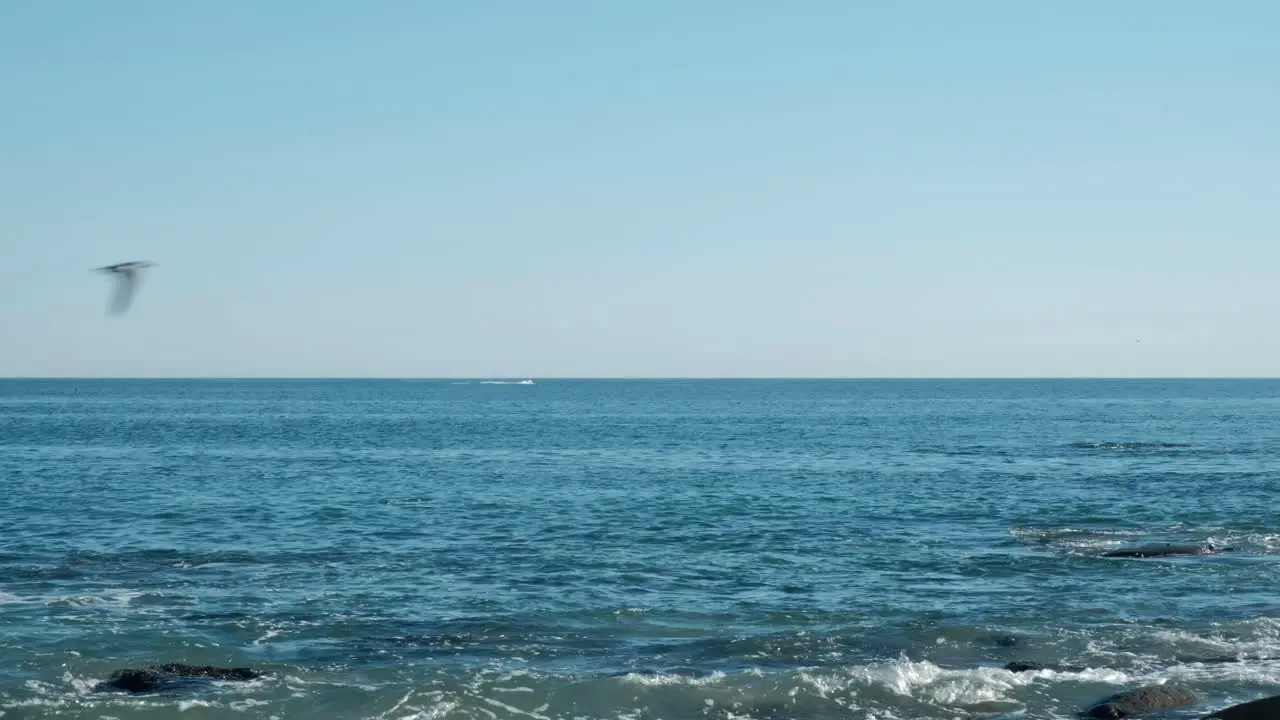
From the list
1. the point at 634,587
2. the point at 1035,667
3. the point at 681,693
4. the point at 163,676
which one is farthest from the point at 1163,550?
the point at 163,676

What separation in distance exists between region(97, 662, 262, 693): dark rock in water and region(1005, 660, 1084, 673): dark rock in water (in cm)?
1411

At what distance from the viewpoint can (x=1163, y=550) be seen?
3712cm

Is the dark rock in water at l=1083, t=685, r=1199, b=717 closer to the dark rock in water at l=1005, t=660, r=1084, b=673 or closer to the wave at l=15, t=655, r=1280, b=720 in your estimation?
the wave at l=15, t=655, r=1280, b=720

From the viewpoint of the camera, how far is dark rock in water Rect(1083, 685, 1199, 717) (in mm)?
21188

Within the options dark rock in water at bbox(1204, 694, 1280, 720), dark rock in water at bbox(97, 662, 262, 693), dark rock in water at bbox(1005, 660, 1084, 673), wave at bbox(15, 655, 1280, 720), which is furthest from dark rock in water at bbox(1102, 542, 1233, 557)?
dark rock in water at bbox(97, 662, 262, 693)

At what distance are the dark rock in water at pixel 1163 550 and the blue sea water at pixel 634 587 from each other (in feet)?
1.85

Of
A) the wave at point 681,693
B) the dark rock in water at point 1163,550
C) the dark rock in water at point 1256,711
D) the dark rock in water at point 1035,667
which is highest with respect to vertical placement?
the dark rock in water at point 1256,711

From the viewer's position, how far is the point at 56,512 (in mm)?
47656

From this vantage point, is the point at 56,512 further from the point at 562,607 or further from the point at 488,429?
the point at 488,429

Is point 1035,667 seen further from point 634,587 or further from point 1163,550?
point 1163,550

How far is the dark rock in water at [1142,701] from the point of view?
2119 cm

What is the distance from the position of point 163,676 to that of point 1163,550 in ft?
90.2

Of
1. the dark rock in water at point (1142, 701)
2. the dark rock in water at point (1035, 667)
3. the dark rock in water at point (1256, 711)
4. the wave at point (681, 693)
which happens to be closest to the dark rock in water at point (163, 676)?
the wave at point (681, 693)

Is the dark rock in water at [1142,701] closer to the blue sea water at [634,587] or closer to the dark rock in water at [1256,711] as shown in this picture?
the blue sea water at [634,587]
